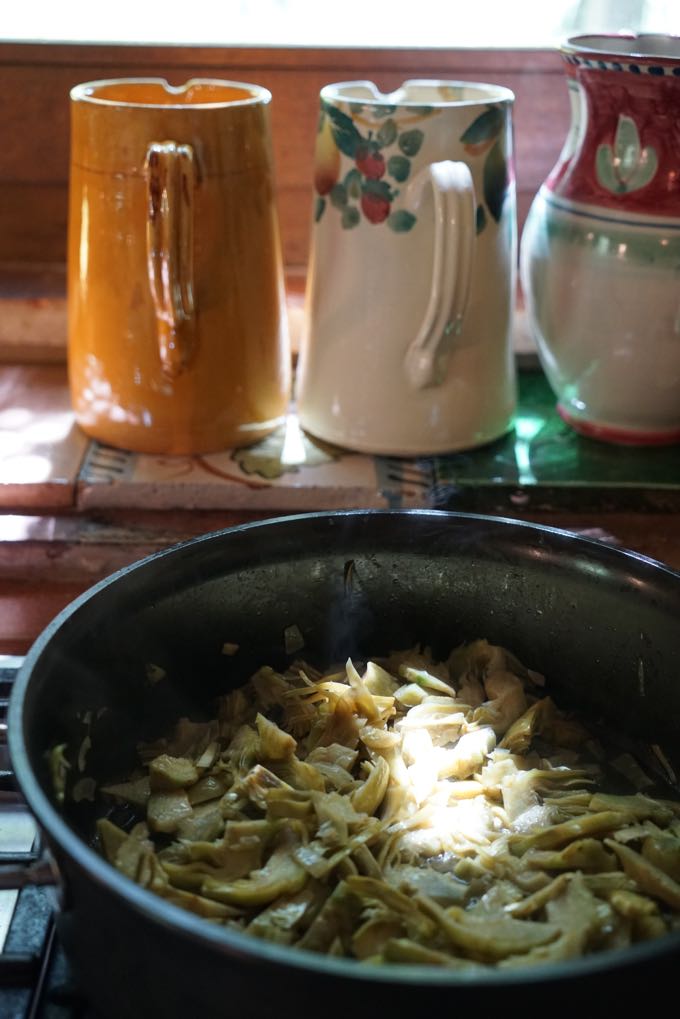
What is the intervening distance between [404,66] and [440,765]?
663 millimetres

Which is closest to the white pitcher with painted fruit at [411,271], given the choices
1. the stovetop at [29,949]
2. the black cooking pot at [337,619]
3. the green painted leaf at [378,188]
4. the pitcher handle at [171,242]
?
the green painted leaf at [378,188]

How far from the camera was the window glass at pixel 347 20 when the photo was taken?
98 centimetres

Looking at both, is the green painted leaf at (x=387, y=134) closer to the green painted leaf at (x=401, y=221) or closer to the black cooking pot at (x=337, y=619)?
the green painted leaf at (x=401, y=221)

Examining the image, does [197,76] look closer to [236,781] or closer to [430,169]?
[430,169]

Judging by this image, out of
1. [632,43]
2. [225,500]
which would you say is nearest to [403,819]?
[225,500]

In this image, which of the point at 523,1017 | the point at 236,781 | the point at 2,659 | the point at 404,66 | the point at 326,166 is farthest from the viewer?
the point at 404,66

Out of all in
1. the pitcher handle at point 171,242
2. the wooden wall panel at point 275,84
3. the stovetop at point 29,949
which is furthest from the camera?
the wooden wall panel at point 275,84

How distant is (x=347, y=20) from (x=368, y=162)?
1.08ft

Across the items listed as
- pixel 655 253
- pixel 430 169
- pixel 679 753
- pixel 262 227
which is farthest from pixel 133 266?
pixel 679 753

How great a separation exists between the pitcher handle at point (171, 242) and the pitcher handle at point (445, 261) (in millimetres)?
153

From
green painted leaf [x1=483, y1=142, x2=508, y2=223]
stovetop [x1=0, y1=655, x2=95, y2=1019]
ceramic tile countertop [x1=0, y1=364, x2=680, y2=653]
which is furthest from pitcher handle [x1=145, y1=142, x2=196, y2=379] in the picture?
stovetop [x1=0, y1=655, x2=95, y2=1019]

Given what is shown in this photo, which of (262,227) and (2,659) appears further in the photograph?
(262,227)

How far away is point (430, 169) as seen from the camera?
2.38 feet

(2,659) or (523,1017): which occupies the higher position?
(523,1017)
